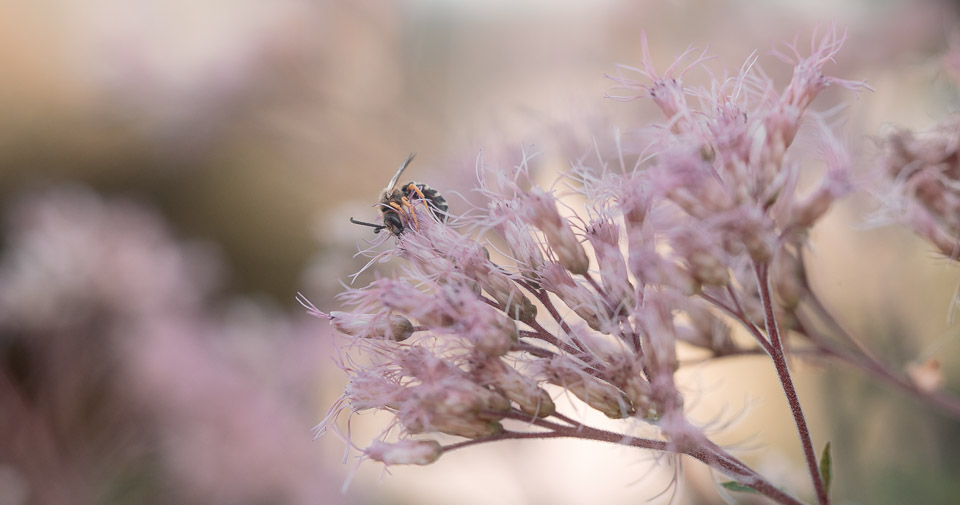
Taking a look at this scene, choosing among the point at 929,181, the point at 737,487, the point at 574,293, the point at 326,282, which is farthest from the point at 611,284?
the point at 326,282

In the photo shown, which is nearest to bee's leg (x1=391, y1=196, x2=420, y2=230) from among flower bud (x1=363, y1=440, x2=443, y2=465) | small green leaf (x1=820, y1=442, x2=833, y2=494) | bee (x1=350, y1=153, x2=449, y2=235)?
bee (x1=350, y1=153, x2=449, y2=235)

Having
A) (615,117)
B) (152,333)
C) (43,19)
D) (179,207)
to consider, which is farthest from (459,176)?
(43,19)

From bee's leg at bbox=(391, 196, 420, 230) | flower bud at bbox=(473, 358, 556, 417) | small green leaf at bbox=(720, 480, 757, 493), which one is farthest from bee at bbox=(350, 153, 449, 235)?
small green leaf at bbox=(720, 480, 757, 493)

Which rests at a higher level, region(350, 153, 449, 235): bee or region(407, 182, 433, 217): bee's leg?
region(407, 182, 433, 217): bee's leg

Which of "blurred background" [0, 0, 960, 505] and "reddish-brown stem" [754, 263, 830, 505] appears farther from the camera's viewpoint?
"blurred background" [0, 0, 960, 505]

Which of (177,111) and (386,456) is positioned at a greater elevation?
(386,456)

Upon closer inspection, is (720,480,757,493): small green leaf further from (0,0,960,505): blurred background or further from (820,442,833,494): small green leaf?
(0,0,960,505): blurred background

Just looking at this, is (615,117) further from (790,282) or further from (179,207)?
(179,207)

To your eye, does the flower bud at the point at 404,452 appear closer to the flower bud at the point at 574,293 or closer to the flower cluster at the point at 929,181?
the flower bud at the point at 574,293

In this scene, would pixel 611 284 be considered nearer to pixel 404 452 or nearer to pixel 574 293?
pixel 574 293
